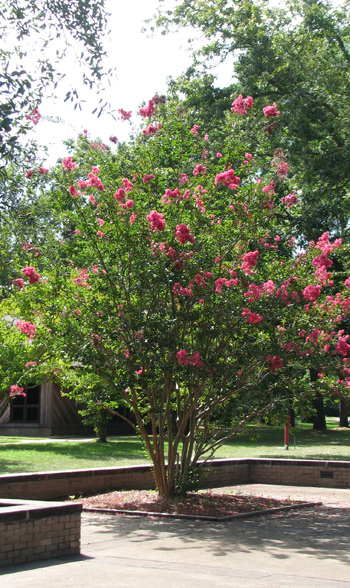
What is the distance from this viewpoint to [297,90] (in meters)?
21.8

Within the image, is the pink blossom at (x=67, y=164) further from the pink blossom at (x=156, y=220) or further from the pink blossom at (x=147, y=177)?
the pink blossom at (x=156, y=220)

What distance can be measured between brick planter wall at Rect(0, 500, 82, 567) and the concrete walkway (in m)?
0.18

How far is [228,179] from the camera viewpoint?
10500 millimetres

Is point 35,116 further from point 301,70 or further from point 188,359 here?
point 301,70

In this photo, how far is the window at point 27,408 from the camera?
31594 mm

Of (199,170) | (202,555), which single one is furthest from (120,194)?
(202,555)

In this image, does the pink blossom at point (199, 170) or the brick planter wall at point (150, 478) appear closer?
the brick planter wall at point (150, 478)

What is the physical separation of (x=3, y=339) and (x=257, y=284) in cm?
1366

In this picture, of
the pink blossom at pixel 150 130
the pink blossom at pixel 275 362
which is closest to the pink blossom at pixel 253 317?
the pink blossom at pixel 275 362

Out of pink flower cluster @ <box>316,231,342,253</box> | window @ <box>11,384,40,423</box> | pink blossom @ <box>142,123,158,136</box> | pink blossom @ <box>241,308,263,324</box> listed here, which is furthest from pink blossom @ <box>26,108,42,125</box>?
window @ <box>11,384,40,423</box>

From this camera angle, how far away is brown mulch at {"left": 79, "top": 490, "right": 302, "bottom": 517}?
34.7ft

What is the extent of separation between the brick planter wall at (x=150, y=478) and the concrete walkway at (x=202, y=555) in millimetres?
1084

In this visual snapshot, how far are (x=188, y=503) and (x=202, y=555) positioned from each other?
365 cm

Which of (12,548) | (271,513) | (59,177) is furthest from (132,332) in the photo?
(12,548)
